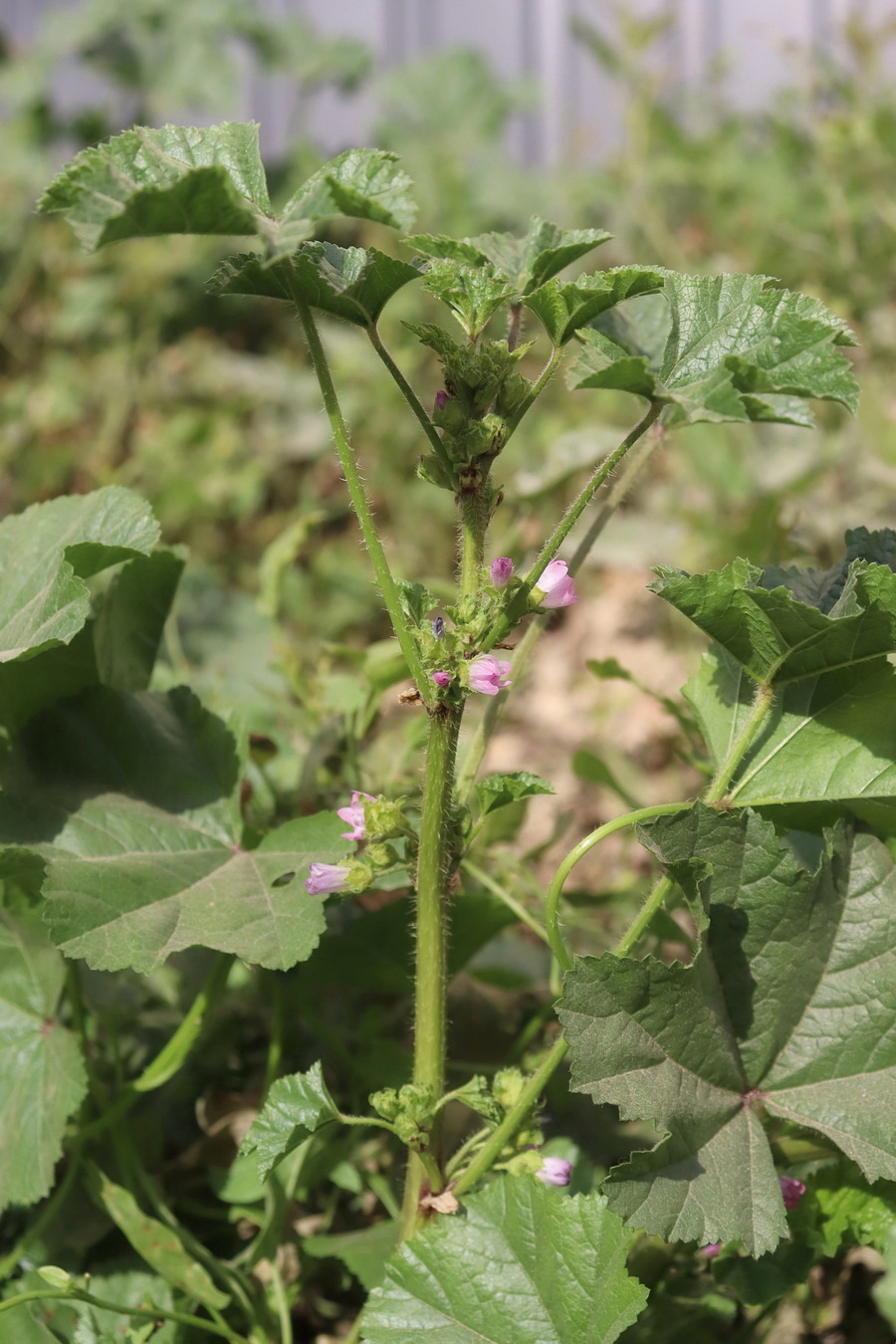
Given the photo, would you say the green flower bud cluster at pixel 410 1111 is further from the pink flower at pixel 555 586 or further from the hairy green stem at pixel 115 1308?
the pink flower at pixel 555 586

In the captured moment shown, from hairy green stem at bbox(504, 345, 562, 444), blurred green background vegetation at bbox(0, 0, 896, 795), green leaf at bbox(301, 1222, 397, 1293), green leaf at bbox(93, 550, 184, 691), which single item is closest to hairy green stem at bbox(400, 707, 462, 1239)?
green leaf at bbox(301, 1222, 397, 1293)

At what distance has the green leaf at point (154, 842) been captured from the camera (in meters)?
0.98

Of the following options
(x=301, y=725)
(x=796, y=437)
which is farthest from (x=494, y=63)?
(x=301, y=725)

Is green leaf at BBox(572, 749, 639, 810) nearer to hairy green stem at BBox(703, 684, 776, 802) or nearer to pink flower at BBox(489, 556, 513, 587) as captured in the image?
hairy green stem at BBox(703, 684, 776, 802)

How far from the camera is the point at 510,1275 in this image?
0.92 metres

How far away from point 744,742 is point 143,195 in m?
0.60

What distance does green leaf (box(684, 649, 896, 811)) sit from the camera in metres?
0.99

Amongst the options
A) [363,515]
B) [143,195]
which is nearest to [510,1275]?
[363,515]

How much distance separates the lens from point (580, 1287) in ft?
2.97

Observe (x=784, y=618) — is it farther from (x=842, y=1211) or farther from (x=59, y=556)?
(x=59, y=556)

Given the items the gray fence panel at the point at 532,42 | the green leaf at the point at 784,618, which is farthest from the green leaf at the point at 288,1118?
the gray fence panel at the point at 532,42

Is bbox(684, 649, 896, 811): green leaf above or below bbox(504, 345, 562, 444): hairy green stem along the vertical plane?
below

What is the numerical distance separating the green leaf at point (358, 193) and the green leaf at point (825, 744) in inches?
19.8

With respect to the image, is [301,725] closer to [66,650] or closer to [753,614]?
[66,650]
